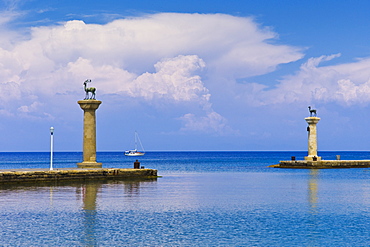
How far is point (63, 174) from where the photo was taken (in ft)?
156

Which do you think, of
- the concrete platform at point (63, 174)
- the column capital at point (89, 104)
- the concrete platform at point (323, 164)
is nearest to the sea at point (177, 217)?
the concrete platform at point (63, 174)

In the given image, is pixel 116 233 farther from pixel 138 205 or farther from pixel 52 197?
pixel 52 197

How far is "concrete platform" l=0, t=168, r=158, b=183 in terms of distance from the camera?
147 ft

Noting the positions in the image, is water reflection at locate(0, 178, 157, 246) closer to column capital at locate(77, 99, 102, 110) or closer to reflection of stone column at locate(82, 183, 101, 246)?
reflection of stone column at locate(82, 183, 101, 246)

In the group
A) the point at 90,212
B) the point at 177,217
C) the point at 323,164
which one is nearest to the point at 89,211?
the point at 90,212

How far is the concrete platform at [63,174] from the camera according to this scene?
4466 cm

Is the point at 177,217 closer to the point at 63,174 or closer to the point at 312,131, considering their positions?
the point at 63,174

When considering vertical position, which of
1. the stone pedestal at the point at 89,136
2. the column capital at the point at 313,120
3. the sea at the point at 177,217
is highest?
the column capital at the point at 313,120

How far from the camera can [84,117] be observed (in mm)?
54406

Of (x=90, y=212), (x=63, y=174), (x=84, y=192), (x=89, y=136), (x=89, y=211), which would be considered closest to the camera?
(x=90, y=212)

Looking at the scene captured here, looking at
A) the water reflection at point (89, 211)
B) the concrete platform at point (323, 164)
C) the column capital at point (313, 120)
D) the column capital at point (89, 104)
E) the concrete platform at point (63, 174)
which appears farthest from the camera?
the concrete platform at point (323, 164)

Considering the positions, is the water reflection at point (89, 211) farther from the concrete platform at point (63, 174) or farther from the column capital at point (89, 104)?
the column capital at point (89, 104)

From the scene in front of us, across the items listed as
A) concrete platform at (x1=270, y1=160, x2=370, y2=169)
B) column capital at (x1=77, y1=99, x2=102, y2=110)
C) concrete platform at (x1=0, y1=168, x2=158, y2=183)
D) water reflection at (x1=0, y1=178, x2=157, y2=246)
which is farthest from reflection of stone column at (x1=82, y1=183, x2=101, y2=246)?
concrete platform at (x1=270, y1=160, x2=370, y2=169)

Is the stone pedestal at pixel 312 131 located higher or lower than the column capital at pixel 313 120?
lower
